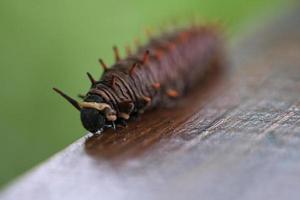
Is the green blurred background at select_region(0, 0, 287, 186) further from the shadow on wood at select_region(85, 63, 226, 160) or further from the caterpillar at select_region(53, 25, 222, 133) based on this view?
the shadow on wood at select_region(85, 63, 226, 160)

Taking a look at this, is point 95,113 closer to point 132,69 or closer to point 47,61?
point 132,69

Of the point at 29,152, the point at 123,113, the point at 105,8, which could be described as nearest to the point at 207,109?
the point at 123,113

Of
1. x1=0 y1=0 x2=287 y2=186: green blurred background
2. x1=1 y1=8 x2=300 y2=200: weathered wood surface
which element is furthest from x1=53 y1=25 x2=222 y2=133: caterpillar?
x1=0 y1=0 x2=287 y2=186: green blurred background

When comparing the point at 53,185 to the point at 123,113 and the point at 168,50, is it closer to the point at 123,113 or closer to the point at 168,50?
the point at 123,113

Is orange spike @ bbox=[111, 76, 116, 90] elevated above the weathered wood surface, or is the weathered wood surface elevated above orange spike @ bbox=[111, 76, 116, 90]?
orange spike @ bbox=[111, 76, 116, 90]

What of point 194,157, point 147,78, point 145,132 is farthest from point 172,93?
point 194,157

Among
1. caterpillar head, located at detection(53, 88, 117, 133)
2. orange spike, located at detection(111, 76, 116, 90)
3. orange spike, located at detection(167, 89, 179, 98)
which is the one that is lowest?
orange spike, located at detection(167, 89, 179, 98)

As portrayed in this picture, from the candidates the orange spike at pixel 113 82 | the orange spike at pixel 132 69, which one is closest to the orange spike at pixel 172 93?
the orange spike at pixel 132 69
